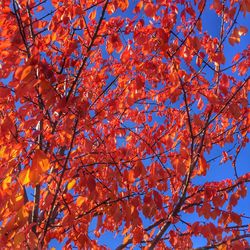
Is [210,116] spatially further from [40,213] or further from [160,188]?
[40,213]

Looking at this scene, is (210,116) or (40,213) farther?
(40,213)

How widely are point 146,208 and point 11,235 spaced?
1.69 metres

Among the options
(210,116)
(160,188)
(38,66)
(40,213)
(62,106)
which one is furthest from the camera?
(160,188)

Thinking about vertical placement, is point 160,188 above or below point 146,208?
above

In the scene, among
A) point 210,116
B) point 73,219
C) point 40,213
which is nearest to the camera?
point 210,116

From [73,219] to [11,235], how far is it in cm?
89

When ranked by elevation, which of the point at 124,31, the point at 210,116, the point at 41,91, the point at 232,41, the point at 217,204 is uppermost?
the point at 124,31

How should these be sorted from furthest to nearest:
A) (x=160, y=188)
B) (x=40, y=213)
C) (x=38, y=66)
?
(x=160, y=188), (x=40, y=213), (x=38, y=66)

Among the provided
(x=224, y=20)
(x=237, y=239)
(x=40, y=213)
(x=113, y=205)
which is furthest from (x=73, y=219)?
(x=224, y=20)

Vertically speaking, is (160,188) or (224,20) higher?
(224,20)

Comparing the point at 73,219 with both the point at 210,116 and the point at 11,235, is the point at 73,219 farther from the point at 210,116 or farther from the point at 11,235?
the point at 210,116

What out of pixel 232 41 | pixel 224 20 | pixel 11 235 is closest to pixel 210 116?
pixel 232 41

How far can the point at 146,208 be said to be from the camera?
472cm

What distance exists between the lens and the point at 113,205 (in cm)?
498
